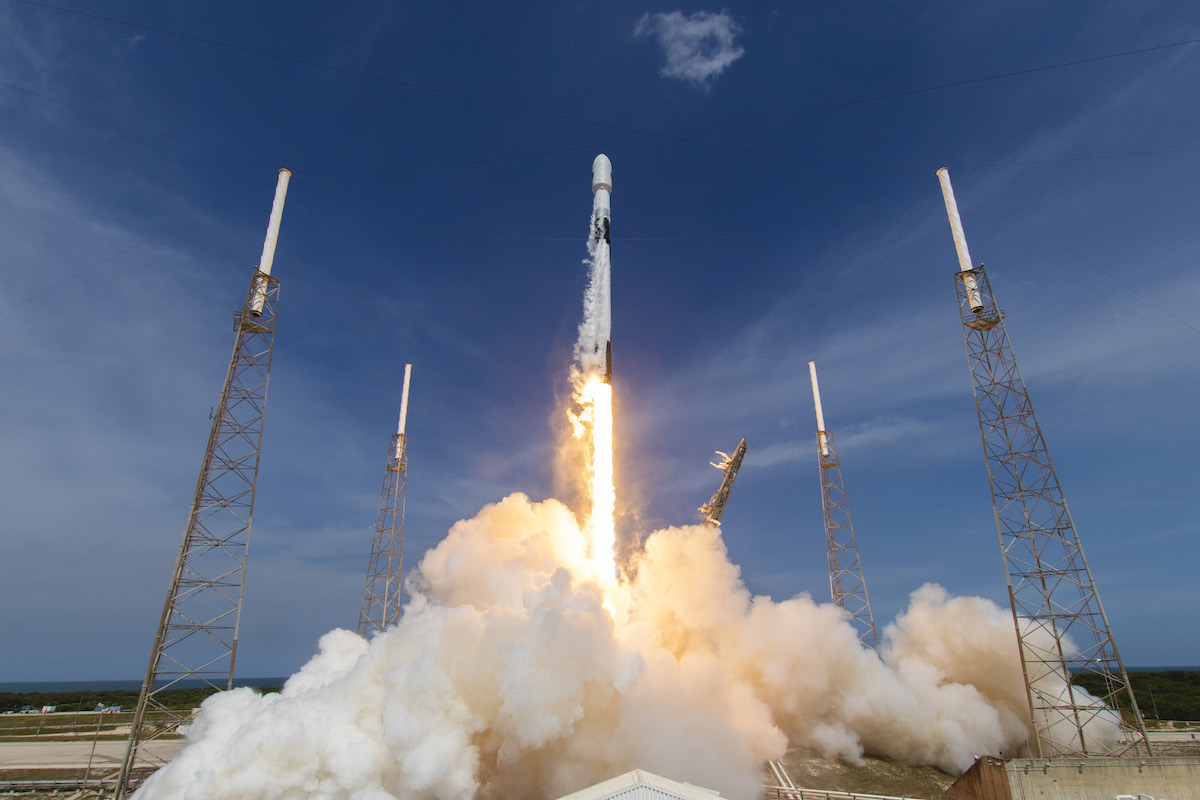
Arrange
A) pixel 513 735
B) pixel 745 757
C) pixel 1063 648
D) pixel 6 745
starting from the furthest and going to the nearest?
pixel 6 745 < pixel 1063 648 < pixel 745 757 < pixel 513 735

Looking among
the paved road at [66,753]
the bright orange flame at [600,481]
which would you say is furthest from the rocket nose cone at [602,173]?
the paved road at [66,753]

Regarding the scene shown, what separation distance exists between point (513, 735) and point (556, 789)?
2393 mm

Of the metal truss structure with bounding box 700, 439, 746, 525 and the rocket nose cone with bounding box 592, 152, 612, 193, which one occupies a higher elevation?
the rocket nose cone with bounding box 592, 152, 612, 193

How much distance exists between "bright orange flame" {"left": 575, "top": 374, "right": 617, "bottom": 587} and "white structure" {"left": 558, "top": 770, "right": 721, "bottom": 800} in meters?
13.1

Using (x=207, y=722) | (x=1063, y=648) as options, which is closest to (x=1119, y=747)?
(x=1063, y=648)

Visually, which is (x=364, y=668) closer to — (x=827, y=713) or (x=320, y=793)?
(x=320, y=793)

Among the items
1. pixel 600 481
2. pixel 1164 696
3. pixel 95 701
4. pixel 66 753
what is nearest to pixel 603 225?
pixel 600 481

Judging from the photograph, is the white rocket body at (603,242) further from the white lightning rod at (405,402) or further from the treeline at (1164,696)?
the treeline at (1164,696)

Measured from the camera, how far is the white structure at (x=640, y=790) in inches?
671

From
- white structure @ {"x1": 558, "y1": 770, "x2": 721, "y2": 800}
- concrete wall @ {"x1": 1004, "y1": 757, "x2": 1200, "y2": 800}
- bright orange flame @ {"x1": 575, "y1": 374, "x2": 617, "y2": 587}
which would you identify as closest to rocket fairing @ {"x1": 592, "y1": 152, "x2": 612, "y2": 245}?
bright orange flame @ {"x1": 575, "y1": 374, "x2": 617, "y2": 587}

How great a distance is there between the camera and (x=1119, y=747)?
2739 centimetres

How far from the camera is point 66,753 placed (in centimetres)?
3950

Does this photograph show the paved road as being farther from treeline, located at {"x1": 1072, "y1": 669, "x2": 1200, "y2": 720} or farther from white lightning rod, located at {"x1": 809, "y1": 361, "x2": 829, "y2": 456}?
treeline, located at {"x1": 1072, "y1": 669, "x2": 1200, "y2": 720}

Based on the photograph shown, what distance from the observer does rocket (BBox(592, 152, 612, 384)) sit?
3059 centimetres
